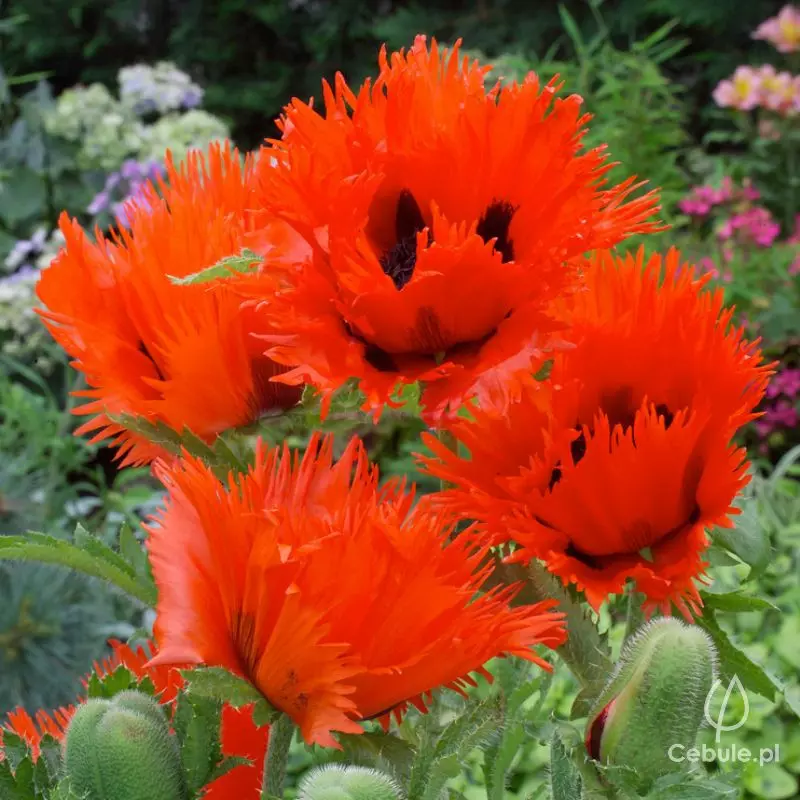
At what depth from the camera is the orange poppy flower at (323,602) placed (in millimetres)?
291

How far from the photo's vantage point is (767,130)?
2.64m

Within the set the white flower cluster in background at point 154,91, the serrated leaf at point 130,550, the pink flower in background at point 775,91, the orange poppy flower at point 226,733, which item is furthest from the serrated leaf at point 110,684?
the pink flower in background at point 775,91

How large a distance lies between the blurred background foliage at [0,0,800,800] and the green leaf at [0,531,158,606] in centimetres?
7

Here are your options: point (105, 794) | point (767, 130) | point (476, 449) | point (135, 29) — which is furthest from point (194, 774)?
point (135, 29)

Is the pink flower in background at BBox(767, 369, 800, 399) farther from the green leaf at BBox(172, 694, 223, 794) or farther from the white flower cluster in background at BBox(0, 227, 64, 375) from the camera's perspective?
the green leaf at BBox(172, 694, 223, 794)

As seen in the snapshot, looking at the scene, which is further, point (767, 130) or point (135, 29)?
point (135, 29)

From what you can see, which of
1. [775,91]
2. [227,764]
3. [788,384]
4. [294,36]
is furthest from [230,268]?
[294,36]

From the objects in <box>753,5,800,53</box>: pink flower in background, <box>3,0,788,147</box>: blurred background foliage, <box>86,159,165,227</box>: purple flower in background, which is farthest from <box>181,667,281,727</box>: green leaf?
<box>3,0,788,147</box>: blurred background foliage

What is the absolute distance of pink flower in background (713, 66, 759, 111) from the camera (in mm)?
2551

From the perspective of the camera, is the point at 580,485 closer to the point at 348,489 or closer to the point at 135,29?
the point at 348,489

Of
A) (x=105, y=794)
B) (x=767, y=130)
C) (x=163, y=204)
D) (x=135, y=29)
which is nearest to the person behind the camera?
(x=105, y=794)

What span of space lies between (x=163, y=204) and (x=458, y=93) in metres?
0.12

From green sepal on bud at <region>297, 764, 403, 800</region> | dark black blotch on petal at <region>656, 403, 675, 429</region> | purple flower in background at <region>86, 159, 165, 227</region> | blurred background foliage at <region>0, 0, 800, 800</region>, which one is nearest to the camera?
green sepal on bud at <region>297, 764, 403, 800</region>

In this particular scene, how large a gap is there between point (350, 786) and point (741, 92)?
259 centimetres
